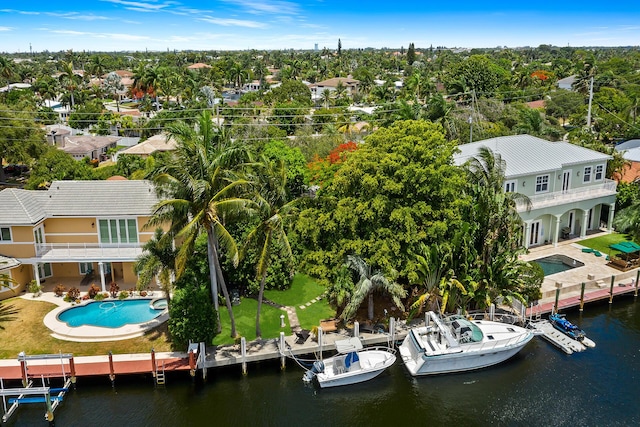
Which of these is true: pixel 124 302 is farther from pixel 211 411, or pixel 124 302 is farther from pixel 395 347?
pixel 395 347

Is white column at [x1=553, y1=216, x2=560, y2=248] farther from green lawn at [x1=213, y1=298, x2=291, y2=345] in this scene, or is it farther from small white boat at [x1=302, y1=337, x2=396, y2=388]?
green lawn at [x1=213, y1=298, x2=291, y2=345]

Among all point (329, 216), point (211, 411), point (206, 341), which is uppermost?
point (329, 216)

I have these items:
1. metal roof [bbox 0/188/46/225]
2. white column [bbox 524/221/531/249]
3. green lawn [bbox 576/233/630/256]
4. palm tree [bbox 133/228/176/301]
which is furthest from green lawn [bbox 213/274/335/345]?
green lawn [bbox 576/233/630/256]

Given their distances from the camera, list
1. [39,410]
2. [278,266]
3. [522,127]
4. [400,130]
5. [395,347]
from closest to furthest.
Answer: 1. [39,410]
2. [395,347]
3. [400,130]
4. [278,266]
5. [522,127]

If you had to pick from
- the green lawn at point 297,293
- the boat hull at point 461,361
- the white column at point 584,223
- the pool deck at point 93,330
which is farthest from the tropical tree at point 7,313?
the white column at point 584,223

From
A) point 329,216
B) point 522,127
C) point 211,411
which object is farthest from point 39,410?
point 522,127
